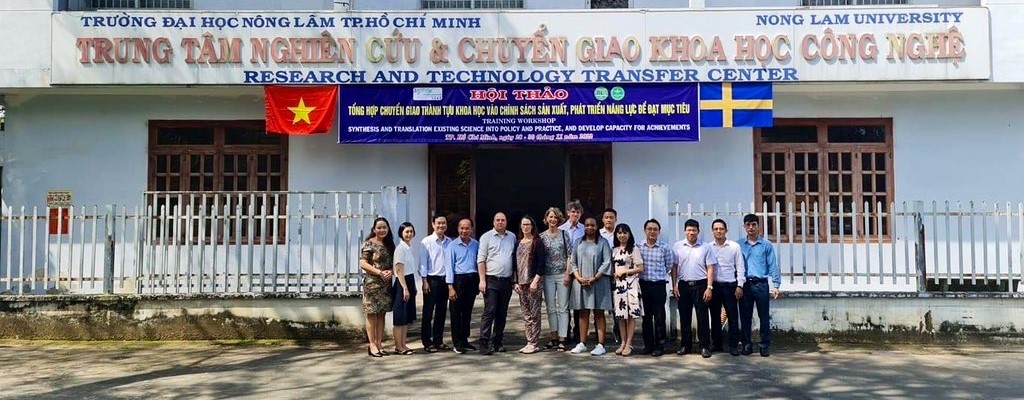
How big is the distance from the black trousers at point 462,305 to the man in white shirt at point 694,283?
1954 mm

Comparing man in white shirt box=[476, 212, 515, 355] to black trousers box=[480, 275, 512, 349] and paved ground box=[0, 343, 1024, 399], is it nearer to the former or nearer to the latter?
black trousers box=[480, 275, 512, 349]

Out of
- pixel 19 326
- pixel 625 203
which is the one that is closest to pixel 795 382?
pixel 625 203

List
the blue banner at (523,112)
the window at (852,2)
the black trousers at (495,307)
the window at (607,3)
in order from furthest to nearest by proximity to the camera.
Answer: the window at (607,3), the window at (852,2), the blue banner at (523,112), the black trousers at (495,307)

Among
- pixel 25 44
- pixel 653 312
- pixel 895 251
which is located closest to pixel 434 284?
pixel 653 312

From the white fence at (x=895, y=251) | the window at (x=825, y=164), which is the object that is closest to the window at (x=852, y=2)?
the window at (x=825, y=164)

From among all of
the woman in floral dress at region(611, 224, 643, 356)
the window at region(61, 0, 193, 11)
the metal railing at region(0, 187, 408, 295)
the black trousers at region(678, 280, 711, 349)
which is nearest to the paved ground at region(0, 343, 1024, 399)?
the black trousers at region(678, 280, 711, 349)

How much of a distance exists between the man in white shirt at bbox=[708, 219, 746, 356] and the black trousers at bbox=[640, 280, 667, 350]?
0.51 meters

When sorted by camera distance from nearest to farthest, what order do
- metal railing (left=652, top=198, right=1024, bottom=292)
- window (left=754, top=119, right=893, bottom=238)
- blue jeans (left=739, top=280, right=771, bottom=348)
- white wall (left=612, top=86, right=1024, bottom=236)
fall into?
blue jeans (left=739, top=280, right=771, bottom=348)
metal railing (left=652, top=198, right=1024, bottom=292)
white wall (left=612, top=86, right=1024, bottom=236)
window (left=754, top=119, right=893, bottom=238)

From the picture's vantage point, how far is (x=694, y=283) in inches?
278

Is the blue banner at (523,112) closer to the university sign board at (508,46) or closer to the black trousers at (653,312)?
the university sign board at (508,46)

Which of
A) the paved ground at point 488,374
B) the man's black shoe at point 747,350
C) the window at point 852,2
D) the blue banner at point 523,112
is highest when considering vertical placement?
the window at point 852,2

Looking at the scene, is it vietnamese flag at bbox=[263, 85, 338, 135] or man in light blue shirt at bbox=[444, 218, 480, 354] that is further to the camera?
vietnamese flag at bbox=[263, 85, 338, 135]

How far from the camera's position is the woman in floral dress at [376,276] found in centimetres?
694

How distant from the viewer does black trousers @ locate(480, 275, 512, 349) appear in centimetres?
715
